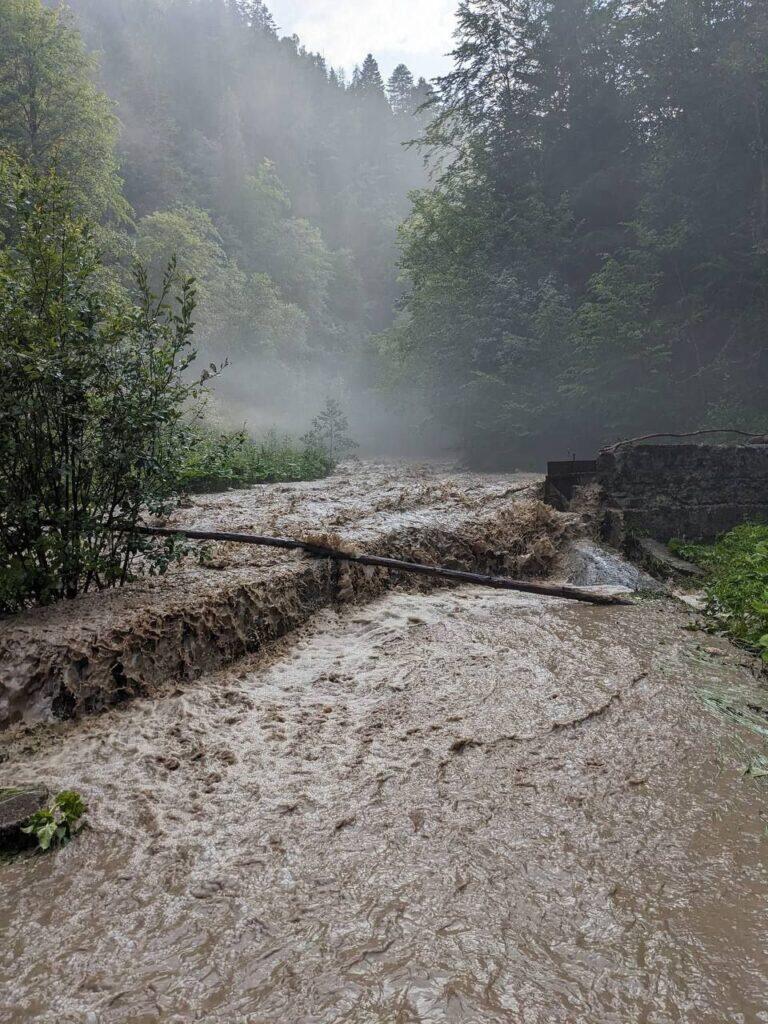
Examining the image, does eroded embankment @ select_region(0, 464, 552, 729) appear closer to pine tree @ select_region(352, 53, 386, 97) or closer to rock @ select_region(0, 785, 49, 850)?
→ rock @ select_region(0, 785, 49, 850)

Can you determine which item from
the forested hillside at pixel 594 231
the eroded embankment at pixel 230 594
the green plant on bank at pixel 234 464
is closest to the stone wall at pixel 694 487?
the eroded embankment at pixel 230 594

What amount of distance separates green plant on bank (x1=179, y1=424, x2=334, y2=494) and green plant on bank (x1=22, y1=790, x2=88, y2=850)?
2.40 metres

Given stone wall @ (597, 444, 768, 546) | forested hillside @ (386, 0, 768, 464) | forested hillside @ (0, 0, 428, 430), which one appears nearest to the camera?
stone wall @ (597, 444, 768, 546)

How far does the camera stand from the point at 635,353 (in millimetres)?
17625

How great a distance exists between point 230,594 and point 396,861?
2666 millimetres

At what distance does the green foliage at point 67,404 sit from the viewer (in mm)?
3947

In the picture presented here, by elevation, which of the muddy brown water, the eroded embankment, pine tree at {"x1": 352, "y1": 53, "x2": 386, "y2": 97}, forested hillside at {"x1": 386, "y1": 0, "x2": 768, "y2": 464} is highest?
pine tree at {"x1": 352, "y1": 53, "x2": 386, "y2": 97}

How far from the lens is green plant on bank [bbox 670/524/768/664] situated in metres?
5.55

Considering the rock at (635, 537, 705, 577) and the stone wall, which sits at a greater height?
the stone wall

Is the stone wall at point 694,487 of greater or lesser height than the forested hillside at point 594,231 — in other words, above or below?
below

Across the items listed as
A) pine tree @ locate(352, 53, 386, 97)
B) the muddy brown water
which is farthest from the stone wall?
pine tree @ locate(352, 53, 386, 97)

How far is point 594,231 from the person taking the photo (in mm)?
20641

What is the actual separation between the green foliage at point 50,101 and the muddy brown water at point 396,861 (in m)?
19.8

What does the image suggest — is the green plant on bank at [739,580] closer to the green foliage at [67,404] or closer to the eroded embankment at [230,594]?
the eroded embankment at [230,594]
